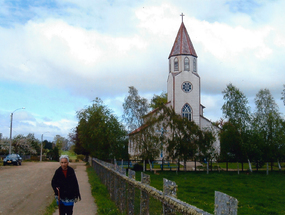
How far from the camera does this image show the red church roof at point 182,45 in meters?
50.8

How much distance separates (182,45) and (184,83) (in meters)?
5.88

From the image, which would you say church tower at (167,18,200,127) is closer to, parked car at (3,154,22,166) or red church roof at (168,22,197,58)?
red church roof at (168,22,197,58)

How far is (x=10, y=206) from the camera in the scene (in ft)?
36.6

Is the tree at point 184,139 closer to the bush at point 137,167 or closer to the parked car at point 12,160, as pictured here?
the bush at point 137,167

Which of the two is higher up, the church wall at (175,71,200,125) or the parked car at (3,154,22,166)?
the church wall at (175,71,200,125)

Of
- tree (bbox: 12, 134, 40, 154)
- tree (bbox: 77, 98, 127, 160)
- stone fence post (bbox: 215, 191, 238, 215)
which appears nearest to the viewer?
stone fence post (bbox: 215, 191, 238, 215)

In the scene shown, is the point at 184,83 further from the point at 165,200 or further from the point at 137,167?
the point at 165,200

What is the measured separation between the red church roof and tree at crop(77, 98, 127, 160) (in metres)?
20.6

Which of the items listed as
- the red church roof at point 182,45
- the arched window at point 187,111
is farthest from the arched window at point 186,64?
the arched window at point 187,111

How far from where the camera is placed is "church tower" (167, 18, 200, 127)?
5000 cm

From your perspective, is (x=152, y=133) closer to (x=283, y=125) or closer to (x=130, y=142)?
(x=130, y=142)

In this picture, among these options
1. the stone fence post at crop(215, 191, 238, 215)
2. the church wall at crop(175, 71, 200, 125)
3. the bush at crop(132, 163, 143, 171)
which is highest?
the church wall at crop(175, 71, 200, 125)

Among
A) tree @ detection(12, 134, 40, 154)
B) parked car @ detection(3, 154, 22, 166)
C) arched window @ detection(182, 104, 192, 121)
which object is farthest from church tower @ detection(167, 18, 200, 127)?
tree @ detection(12, 134, 40, 154)

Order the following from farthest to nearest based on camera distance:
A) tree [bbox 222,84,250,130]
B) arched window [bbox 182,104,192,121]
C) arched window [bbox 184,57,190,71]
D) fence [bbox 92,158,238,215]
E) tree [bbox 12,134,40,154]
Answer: tree [bbox 12,134,40,154]
arched window [bbox 184,57,190,71]
arched window [bbox 182,104,192,121]
tree [bbox 222,84,250,130]
fence [bbox 92,158,238,215]
